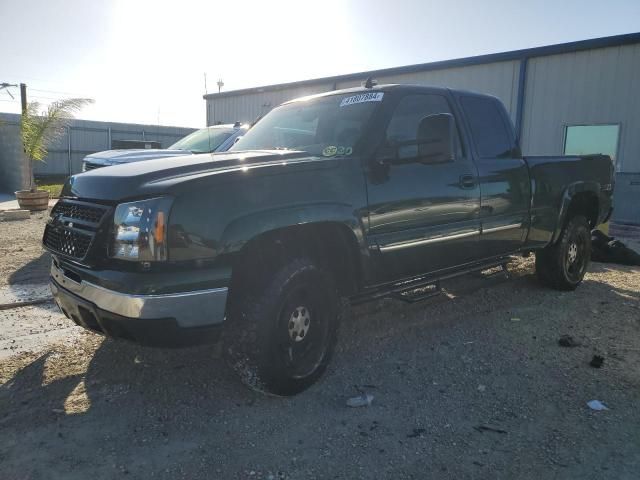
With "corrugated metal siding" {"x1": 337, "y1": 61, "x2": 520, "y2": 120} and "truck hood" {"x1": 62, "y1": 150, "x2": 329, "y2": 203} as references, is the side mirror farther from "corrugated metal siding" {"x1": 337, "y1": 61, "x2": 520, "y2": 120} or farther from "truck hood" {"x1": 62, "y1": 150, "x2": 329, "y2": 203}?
"corrugated metal siding" {"x1": 337, "y1": 61, "x2": 520, "y2": 120}

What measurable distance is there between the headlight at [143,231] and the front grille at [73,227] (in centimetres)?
19

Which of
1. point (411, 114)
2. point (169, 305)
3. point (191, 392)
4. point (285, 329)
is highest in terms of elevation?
point (411, 114)

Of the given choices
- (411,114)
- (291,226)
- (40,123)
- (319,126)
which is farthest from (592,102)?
(40,123)

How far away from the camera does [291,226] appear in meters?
3.08

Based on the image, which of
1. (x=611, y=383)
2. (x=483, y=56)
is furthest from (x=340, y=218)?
(x=483, y=56)

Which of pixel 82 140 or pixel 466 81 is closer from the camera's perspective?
pixel 466 81

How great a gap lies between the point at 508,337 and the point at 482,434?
5.57 feet

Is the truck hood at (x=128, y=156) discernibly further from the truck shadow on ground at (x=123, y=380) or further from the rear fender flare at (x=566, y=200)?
the rear fender flare at (x=566, y=200)

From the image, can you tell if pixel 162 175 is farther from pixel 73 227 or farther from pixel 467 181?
pixel 467 181

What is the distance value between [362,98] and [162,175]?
175 cm

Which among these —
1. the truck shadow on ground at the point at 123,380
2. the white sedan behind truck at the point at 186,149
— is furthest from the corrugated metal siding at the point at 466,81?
the truck shadow on ground at the point at 123,380

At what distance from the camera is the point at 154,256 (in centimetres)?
269

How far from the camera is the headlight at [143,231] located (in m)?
2.68

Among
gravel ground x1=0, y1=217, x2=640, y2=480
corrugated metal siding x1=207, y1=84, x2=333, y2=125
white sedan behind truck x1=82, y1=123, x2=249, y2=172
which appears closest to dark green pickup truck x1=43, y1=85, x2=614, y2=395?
gravel ground x1=0, y1=217, x2=640, y2=480
